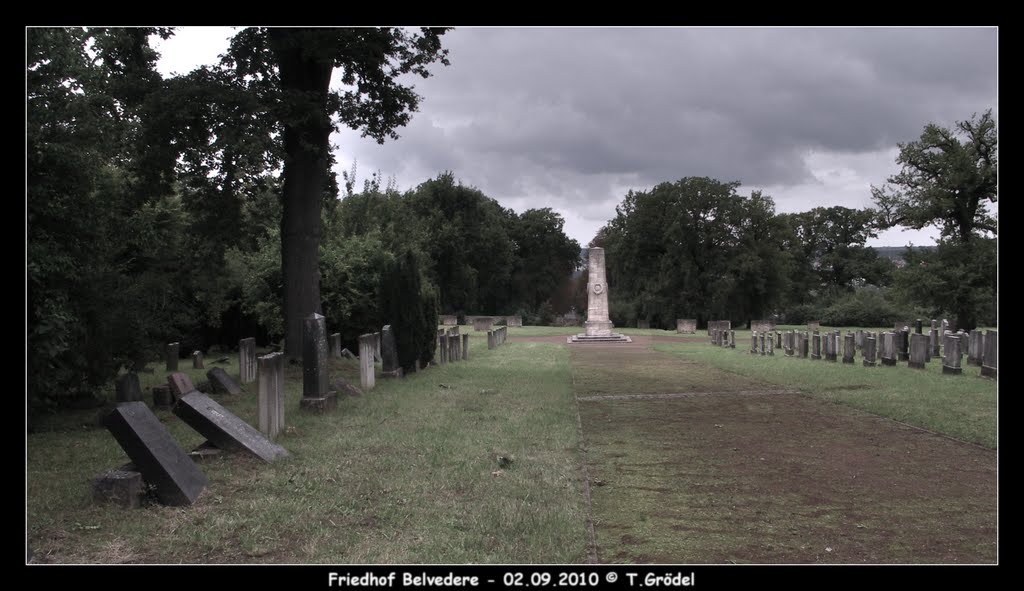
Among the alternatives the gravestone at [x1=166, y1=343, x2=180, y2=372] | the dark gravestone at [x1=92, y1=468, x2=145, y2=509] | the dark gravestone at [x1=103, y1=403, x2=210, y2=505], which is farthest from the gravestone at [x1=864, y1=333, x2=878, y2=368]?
the gravestone at [x1=166, y1=343, x2=180, y2=372]

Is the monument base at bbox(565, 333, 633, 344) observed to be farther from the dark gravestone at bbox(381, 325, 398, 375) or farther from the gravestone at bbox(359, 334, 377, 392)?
the gravestone at bbox(359, 334, 377, 392)

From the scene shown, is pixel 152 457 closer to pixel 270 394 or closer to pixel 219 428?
pixel 219 428

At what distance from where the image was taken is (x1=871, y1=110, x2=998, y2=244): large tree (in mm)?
31750

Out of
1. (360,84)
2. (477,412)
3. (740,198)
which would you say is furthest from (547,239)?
(477,412)

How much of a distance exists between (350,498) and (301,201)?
424 inches

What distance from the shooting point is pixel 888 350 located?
16969 millimetres

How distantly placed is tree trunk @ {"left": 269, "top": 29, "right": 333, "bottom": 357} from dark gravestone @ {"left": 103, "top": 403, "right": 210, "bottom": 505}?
30.9ft

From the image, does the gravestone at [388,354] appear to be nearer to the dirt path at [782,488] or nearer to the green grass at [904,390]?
the dirt path at [782,488]

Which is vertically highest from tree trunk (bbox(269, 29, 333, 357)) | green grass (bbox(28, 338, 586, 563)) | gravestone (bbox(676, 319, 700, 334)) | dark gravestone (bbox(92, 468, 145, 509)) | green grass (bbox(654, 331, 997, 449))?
tree trunk (bbox(269, 29, 333, 357))

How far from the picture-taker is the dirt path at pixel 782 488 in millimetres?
4492

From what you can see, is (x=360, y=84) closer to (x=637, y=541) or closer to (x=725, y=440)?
(x=725, y=440)

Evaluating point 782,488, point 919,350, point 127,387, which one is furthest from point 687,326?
point 782,488

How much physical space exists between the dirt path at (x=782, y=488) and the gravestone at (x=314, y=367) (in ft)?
12.7

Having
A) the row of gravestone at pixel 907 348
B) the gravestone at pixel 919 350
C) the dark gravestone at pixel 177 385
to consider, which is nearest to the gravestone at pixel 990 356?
the row of gravestone at pixel 907 348
